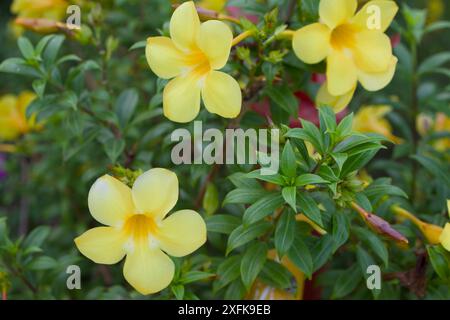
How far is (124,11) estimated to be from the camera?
2219mm

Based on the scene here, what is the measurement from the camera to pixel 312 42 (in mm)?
1282

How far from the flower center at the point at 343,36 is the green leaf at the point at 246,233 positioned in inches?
17.2

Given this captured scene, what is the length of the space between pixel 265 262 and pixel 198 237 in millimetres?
299

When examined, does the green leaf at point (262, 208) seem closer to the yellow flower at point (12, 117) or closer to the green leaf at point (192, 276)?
the green leaf at point (192, 276)

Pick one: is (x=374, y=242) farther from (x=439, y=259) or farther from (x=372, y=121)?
(x=372, y=121)

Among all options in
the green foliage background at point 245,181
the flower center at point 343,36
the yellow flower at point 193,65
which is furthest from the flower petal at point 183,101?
the flower center at point 343,36

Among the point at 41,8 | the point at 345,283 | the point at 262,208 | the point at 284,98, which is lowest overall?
the point at 345,283

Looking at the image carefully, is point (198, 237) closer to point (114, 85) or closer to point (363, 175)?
point (363, 175)

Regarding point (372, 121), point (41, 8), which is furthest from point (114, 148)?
point (372, 121)

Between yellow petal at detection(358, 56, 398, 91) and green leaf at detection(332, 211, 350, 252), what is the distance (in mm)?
292

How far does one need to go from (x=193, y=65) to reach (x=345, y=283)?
2.26 feet

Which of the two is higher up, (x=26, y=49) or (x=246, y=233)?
(x=26, y=49)
